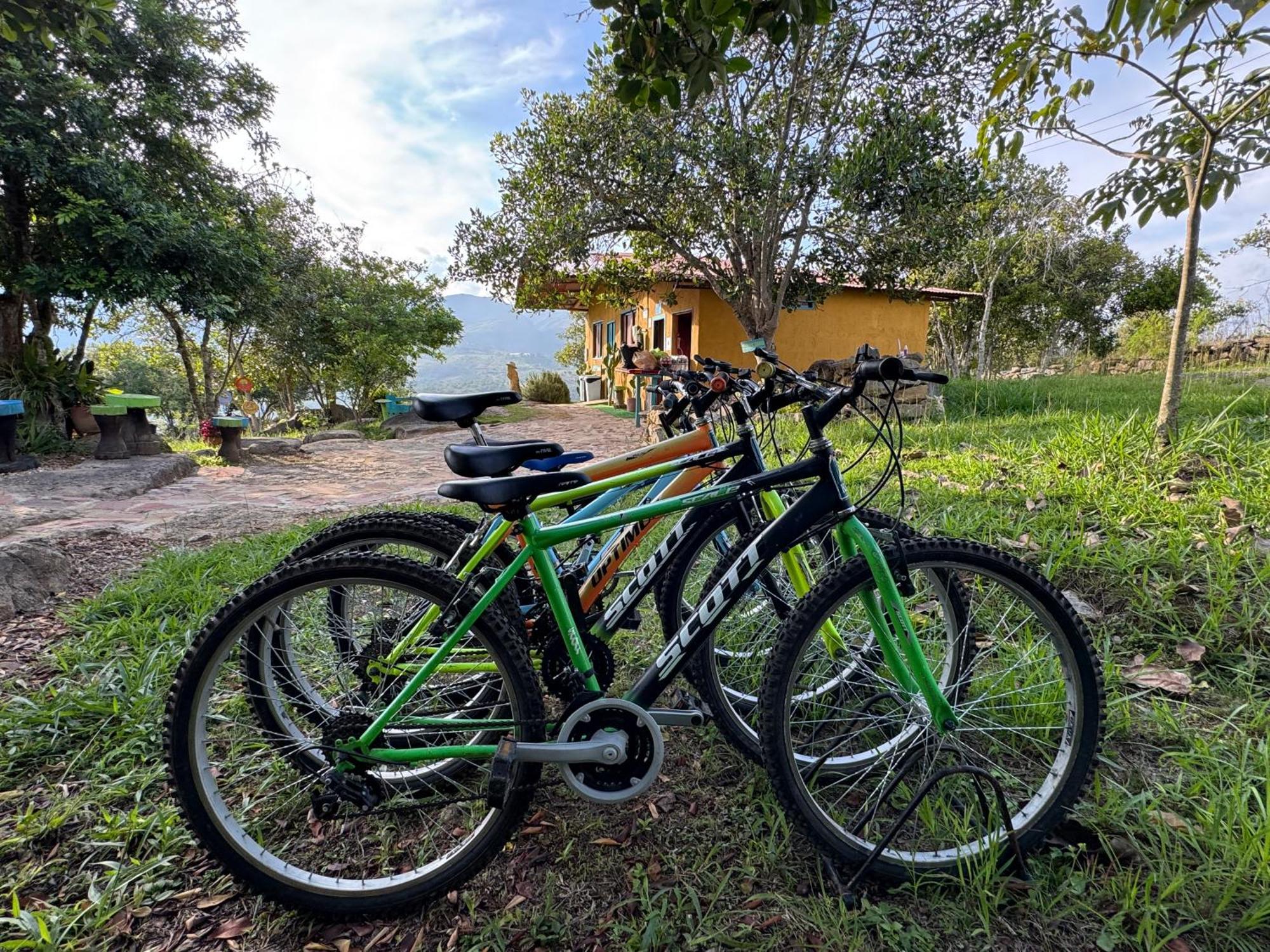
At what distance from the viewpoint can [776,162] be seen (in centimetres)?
740

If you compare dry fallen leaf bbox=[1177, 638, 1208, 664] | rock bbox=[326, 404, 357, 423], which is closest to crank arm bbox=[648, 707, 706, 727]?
dry fallen leaf bbox=[1177, 638, 1208, 664]

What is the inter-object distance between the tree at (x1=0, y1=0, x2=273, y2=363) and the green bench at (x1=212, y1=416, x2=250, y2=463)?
1.80 metres

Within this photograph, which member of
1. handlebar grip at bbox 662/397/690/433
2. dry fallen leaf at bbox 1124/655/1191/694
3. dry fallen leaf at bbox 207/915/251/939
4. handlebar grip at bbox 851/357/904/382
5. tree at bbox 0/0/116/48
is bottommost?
dry fallen leaf at bbox 207/915/251/939

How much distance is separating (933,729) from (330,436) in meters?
11.7

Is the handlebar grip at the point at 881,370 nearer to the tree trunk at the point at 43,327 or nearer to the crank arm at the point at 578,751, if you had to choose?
the crank arm at the point at 578,751

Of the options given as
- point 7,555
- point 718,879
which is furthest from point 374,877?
point 7,555

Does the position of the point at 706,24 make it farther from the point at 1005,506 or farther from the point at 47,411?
A: the point at 47,411

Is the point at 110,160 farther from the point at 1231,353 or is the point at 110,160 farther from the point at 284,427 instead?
the point at 1231,353

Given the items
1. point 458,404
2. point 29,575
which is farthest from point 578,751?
point 29,575

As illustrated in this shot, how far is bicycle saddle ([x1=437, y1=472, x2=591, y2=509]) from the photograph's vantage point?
1407 mm

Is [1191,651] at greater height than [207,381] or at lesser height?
lesser

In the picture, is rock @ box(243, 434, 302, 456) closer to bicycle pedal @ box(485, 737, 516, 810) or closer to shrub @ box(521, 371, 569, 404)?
shrub @ box(521, 371, 569, 404)

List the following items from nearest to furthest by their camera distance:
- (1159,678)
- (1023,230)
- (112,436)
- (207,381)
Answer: (1159,678)
(112,436)
(207,381)
(1023,230)

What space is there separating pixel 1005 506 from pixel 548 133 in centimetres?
727
